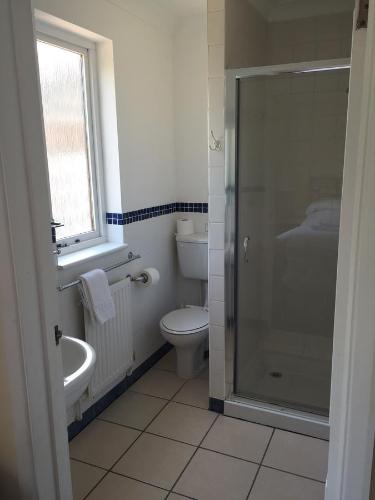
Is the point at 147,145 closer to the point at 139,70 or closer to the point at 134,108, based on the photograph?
the point at 134,108

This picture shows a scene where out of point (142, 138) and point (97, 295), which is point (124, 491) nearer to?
point (97, 295)

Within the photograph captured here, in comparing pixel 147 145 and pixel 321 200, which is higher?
pixel 147 145

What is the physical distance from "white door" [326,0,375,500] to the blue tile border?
180 cm

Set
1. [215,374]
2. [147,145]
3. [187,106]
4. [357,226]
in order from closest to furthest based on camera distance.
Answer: [357,226], [215,374], [147,145], [187,106]

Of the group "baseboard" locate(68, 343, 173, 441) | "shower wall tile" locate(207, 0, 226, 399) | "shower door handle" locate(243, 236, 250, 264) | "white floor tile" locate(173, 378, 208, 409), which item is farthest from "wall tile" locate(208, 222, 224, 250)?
"baseboard" locate(68, 343, 173, 441)

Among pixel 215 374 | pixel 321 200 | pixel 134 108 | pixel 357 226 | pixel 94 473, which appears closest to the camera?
pixel 357 226

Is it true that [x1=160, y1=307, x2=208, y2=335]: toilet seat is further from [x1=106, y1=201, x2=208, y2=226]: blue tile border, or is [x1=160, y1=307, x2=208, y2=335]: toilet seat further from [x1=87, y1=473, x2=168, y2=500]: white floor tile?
[x1=87, y1=473, x2=168, y2=500]: white floor tile

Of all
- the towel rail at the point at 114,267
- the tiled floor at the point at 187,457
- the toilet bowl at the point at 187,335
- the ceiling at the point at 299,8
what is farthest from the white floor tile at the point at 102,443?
the ceiling at the point at 299,8

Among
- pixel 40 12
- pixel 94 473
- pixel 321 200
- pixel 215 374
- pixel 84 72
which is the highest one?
pixel 40 12

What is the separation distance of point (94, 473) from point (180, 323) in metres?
1.03

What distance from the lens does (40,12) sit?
1.91 meters

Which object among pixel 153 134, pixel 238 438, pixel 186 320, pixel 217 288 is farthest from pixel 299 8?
pixel 238 438

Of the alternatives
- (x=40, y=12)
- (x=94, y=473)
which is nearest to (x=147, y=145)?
(x=40, y=12)

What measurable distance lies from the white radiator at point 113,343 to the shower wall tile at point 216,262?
56 cm
